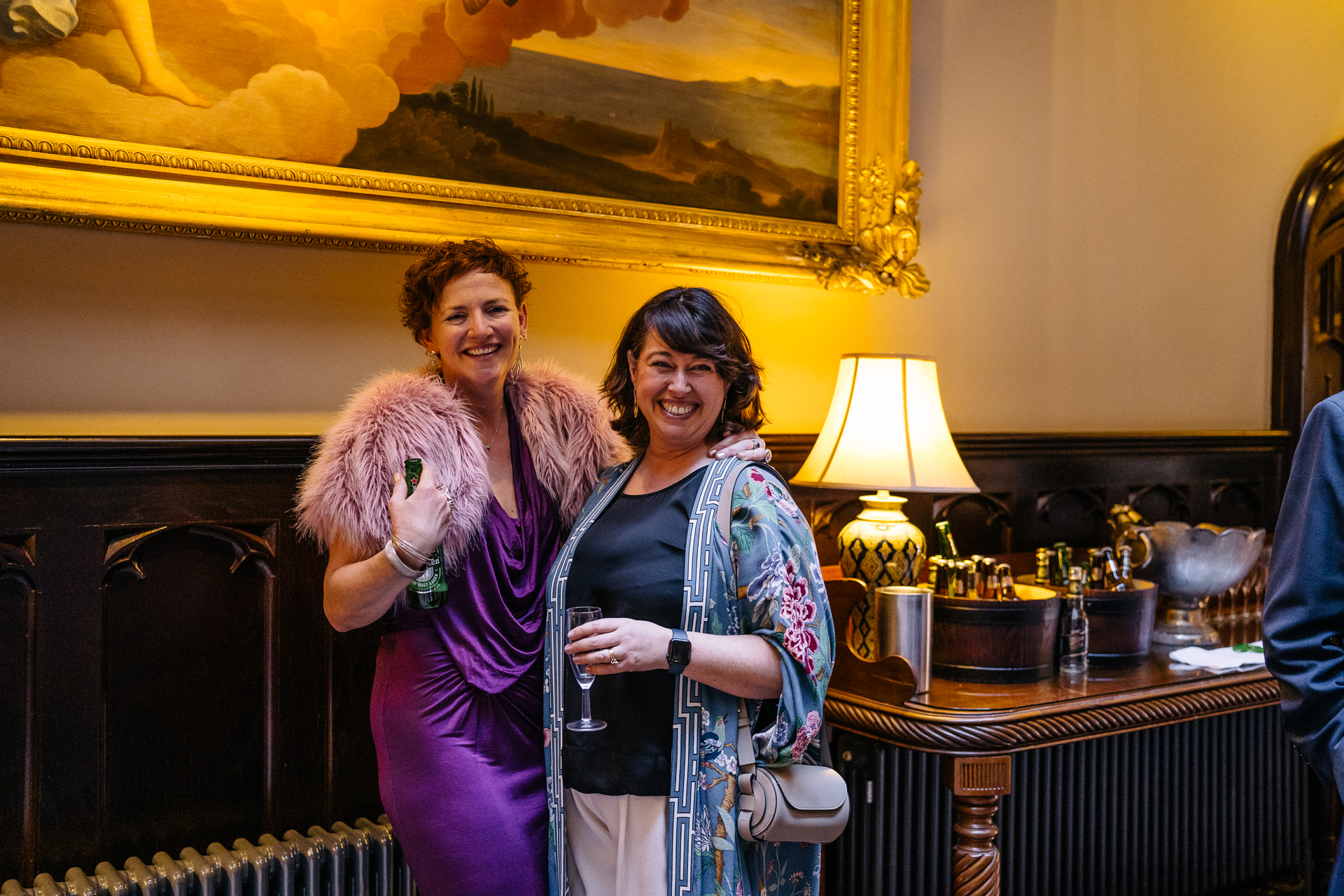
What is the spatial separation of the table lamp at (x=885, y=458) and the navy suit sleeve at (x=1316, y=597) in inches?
45.0

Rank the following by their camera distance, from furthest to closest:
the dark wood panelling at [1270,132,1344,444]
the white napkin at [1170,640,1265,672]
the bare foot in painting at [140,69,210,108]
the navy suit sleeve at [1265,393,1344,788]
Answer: the dark wood panelling at [1270,132,1344,444] < the white napkin at [1170,640,1265,672] < the bare foot in painting at [140,69,210,108] < the navy suit sleeve at [1265,393,1344,788]

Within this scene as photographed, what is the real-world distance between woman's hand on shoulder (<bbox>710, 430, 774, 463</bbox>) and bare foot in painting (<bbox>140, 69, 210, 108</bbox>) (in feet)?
4.14

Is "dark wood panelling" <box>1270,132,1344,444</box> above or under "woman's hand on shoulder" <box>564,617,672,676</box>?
above

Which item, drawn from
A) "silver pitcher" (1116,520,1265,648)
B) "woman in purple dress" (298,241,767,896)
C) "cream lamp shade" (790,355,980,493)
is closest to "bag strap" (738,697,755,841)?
"woman in purple dress" (298,241,767,896)

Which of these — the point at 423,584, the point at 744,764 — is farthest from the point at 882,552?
the point at 423,584

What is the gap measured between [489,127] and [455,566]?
1.18m

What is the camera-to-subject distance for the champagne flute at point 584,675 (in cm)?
153

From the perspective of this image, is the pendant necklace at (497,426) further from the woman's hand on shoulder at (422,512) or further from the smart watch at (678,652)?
the smart watch at (678,652)

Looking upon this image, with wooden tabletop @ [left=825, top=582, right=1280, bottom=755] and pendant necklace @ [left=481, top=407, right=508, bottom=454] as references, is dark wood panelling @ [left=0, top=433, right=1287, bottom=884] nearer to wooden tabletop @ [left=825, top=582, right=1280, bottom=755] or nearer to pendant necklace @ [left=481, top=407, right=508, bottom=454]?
pendant necklace @ [left=481, top=407, right=508, bottom=454]

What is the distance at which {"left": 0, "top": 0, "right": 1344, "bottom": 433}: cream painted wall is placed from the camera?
2180mm

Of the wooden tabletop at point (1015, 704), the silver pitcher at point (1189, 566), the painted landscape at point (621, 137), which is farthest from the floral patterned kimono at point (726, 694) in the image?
the silver pitcher at point (1189, 566)

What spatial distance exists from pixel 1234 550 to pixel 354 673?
2.23 m

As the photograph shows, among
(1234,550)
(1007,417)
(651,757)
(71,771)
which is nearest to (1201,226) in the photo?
(1007,417)

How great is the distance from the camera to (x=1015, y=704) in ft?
7.29
